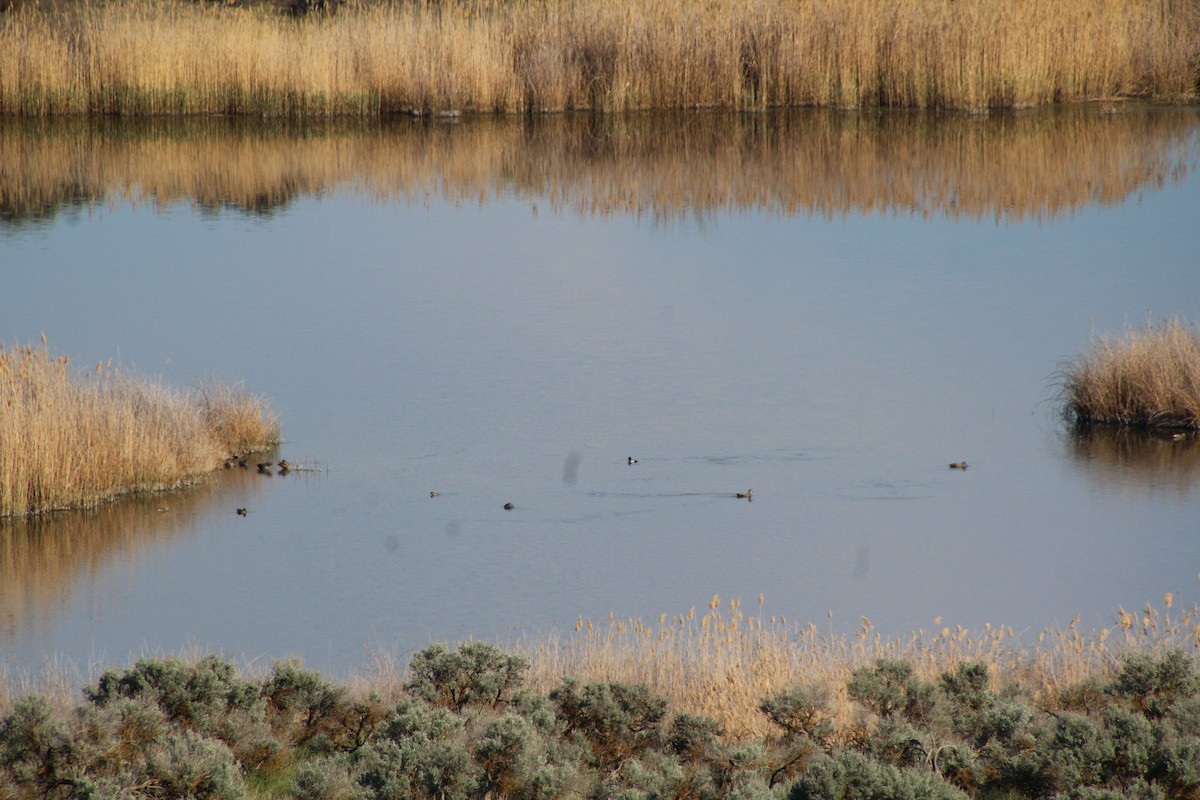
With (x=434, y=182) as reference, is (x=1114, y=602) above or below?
below

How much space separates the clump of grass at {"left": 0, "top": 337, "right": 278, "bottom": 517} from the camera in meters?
10.8

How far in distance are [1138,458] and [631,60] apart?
17542mm

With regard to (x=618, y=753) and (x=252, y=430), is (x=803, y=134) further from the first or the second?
(x=618, y=753)

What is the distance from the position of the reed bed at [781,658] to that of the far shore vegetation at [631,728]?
0.07 ft

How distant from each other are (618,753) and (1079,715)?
6.04 ft

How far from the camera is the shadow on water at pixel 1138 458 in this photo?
37.7 ft

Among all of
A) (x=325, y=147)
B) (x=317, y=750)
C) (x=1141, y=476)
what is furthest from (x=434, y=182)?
(x=317, y=750)

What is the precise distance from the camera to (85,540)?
10570 mm

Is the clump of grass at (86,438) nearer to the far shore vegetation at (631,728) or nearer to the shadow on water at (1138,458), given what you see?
the far shore vegetation at (631,728)

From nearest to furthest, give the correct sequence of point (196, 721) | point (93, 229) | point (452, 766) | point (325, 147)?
point (452, 766)
point (196, 721)
point (93, 229)
point (325, 147)

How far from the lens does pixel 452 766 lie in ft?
19.5

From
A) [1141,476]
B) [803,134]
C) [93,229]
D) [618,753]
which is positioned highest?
[803,134]

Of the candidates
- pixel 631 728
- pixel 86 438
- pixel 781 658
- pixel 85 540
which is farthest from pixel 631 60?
pixel 631 728

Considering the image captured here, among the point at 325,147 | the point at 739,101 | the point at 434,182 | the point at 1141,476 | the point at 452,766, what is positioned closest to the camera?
the point at 452,766
